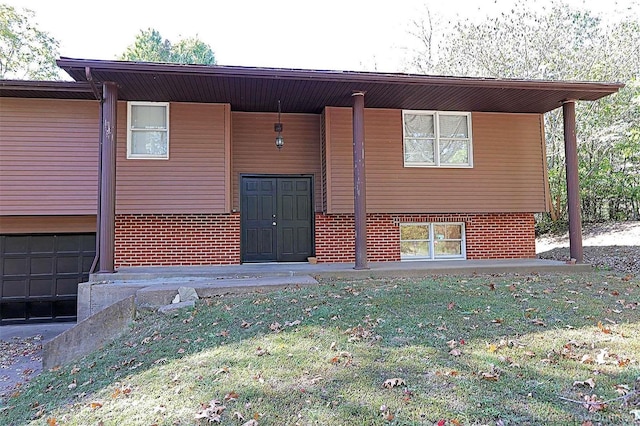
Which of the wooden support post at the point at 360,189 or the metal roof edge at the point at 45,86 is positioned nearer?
the metal roof edge at the point at 45,86

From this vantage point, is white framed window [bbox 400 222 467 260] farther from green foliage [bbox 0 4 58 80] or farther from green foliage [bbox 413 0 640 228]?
green foliage [bbox 0 4 58 80]

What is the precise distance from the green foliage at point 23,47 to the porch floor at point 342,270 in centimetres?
1737

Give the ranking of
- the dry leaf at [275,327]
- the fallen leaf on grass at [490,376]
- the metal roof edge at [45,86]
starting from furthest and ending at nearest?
the metal roof edge at [45,86] → the dry leaf at [275,327] → the fallen leaf on grass at [490,376]

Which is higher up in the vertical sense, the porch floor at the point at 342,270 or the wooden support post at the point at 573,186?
the wooden support post at the point at 573,186

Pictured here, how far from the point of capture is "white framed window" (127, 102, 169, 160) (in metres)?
8.15

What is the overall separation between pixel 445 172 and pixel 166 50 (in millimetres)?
26065

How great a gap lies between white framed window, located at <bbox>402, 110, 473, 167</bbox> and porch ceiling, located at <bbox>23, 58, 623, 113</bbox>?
0.92 ft

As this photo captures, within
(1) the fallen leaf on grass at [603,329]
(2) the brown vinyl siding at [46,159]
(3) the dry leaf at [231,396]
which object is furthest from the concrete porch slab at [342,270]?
(3) the dry leaf at [231,396]

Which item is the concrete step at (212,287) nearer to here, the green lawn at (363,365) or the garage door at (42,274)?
the green lawn at (363,365)

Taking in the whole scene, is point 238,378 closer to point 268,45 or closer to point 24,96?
point 24,96

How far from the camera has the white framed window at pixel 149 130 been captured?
815 centimetres

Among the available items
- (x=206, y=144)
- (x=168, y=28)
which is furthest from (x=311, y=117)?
(x=168, y=28)

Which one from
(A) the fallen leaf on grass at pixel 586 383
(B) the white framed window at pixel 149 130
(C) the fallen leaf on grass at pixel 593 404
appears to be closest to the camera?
(C) the fallen leaf on grass at pixel 593 404

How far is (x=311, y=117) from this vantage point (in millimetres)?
9172
